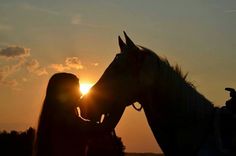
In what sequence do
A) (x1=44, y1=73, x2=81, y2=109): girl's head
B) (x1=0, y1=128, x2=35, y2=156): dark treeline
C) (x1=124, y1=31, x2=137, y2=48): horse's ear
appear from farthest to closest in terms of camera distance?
(x1=0, y1=128, x2=35, y2=156): dark treeline → (x1=44, y1=73, x2=81, y2=109): girl's head → (x1=124, y1=31, x2=137, y2=48): horse's ear

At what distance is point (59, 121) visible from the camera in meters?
6.66

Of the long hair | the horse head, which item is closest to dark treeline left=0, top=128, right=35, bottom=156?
the long hair

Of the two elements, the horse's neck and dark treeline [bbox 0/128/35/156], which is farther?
dark treeline [bbox 0/128/35/156]

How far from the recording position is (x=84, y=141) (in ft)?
22.8

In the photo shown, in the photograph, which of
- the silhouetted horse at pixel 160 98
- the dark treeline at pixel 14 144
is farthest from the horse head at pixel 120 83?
the dark treeline at pixel 14 144

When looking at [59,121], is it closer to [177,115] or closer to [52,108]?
[52,108]

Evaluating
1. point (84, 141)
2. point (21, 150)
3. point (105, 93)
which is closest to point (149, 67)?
point (105, 93)

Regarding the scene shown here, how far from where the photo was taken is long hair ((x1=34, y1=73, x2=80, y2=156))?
6.61m

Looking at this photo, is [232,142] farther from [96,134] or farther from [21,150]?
[21,150]

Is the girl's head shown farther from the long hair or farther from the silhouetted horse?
the silhouetted horse

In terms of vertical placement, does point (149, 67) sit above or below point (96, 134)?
above

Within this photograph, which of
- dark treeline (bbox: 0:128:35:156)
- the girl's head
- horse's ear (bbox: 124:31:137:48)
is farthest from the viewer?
dark treeline (bbox: 0:128:35:156)

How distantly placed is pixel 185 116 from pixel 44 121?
2.03 m

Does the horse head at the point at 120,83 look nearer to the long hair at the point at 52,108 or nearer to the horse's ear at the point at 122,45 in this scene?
the horse's ear at the point at 122,45
